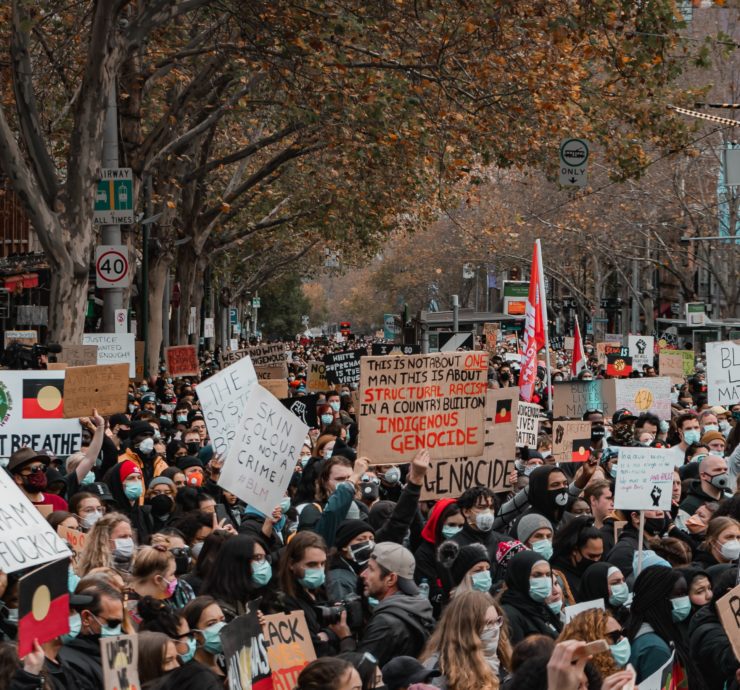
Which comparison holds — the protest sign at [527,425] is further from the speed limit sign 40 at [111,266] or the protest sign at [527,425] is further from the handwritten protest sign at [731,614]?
the handwritten protest sign at [731,614]

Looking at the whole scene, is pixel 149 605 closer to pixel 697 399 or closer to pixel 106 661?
pixel 106 661

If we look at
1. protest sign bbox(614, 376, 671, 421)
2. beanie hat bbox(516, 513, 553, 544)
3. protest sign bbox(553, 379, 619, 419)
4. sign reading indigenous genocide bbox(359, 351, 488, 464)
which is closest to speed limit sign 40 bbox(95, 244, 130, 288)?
protest sign bbox(553, 379, 619, 419)

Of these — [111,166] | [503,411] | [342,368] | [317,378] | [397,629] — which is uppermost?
[111,166]

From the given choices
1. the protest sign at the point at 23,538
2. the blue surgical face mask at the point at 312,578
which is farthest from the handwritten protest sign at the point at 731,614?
the protest sign at the point at 23,538

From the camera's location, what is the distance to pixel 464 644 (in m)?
5.95

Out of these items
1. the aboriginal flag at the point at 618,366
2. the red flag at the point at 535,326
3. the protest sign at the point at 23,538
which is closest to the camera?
the protest sign at the point at 23,538

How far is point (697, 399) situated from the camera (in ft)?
66.9

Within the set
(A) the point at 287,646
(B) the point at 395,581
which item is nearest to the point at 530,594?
(B) the point at 395,581

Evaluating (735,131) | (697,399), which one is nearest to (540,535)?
(697,399)

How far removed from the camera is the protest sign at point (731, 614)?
595 cm

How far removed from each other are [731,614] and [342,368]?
14.6m

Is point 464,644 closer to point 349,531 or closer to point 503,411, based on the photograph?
point 349,531

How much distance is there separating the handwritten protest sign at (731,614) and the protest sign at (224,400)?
5.11m

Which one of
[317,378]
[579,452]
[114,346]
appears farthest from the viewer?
[317,378]
